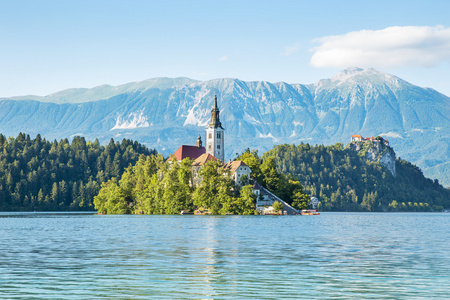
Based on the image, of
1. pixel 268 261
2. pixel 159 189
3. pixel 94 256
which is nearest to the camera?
pixel 268 261

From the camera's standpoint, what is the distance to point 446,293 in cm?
3206

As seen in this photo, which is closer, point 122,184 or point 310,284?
point 310,284

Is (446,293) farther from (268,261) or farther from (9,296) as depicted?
(9,296)

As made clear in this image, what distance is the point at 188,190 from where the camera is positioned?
569 feet

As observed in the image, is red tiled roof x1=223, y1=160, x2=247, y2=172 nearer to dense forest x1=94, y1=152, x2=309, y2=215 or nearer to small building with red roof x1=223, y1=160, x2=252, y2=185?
small building with red roof x1=223, y1=160, x2=252, y2=185

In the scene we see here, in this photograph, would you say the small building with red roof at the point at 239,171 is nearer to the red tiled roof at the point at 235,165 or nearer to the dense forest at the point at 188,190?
the red tiled roof at the point at 235,165

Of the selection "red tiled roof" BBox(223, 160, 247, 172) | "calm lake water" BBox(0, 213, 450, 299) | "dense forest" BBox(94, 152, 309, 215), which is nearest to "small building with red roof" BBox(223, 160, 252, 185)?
"red tiled roof" BBox(223, 160, 247, 172)

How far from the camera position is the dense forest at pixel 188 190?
166125mm

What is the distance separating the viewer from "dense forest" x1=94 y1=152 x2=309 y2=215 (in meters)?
166

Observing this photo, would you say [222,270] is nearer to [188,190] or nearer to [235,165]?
[188,190]

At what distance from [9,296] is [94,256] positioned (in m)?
19.3

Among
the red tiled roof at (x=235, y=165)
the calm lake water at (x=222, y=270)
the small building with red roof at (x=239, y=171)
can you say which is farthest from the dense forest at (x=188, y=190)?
the calm lake water at (x=222, y=270)

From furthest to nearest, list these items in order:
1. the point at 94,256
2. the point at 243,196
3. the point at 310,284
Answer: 1. the point at 243,196
2. the point at 94,256
3. the point at 310,284

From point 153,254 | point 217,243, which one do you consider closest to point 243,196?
point 217,243
